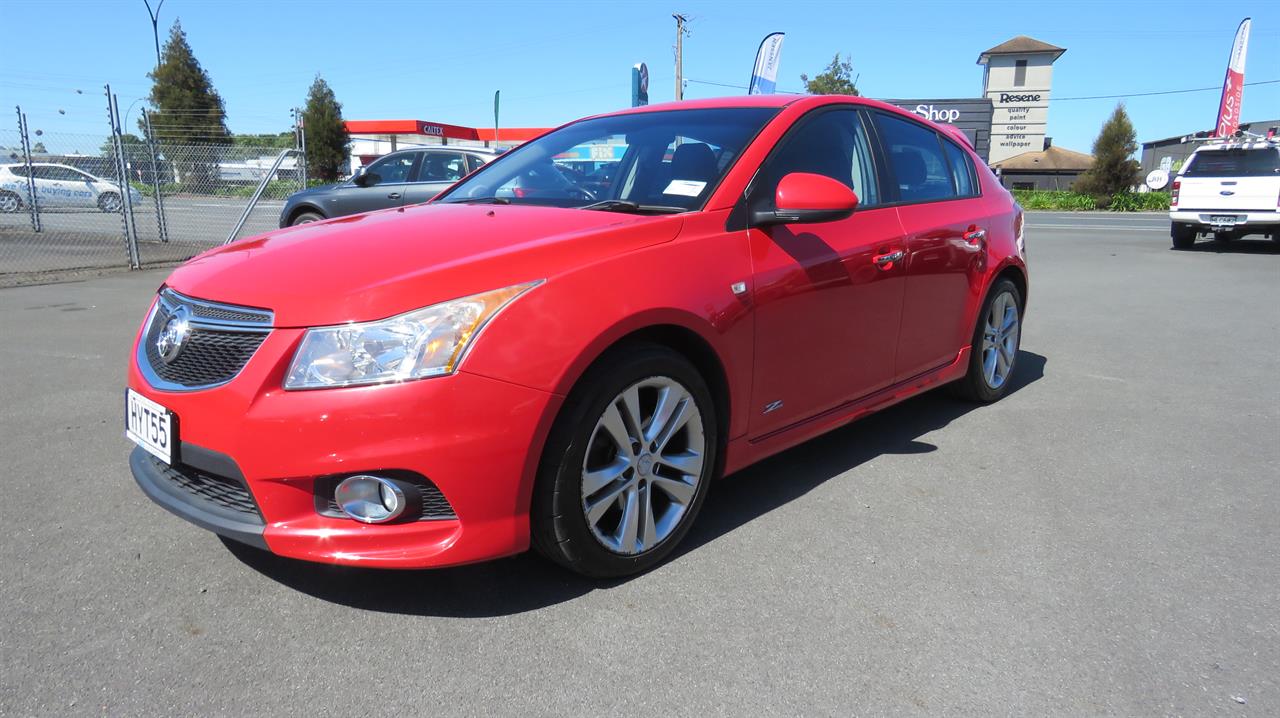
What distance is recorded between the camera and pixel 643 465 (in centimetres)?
275

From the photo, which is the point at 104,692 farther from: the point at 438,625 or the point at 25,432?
the point at 25,432

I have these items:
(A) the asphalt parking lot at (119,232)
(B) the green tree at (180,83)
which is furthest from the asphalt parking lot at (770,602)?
(B) the green tree at (180,83)

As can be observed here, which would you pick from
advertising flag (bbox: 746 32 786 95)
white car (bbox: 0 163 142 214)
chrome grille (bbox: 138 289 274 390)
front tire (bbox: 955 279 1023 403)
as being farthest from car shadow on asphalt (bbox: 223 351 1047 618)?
advertising flag (bbox: 746 32 786 95)

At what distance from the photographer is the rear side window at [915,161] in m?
3.98

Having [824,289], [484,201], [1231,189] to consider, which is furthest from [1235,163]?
[484,201]

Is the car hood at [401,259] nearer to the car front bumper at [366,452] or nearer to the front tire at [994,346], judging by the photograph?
the car front bumper at [366,452]

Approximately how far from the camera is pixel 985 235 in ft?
14.8

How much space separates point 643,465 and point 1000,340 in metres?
3.08

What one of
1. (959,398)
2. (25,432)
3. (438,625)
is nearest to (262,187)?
(25,432)

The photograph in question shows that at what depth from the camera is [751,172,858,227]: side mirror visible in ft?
9.87

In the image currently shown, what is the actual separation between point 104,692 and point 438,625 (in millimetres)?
838

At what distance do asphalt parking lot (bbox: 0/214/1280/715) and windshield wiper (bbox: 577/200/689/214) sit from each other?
118cm

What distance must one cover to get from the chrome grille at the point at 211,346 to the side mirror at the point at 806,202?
5.59 ft

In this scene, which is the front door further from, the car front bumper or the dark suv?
the dark suv
